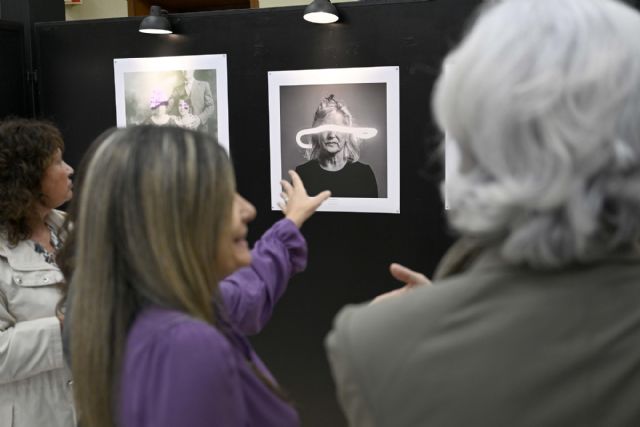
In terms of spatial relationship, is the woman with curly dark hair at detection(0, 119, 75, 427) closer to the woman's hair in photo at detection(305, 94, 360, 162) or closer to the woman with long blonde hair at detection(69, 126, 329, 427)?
the woman with long blonde hair at detection(69, 126, 329, 427)

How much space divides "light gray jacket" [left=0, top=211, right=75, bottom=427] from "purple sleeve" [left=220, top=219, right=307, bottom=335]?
2.59 feet

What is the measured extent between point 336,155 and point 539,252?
2.55 m

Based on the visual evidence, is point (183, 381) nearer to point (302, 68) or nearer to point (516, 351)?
point (516, 351)

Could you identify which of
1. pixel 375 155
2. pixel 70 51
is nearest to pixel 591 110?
pixel 375 155

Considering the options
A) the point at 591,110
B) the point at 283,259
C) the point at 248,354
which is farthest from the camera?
the point at 283,259

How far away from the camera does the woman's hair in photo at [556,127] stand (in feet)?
2.57

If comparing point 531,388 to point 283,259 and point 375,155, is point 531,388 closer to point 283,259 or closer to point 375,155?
point 283,259

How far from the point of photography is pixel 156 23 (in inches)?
129

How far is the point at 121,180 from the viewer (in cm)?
123

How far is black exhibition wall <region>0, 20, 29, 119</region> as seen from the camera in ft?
11.4

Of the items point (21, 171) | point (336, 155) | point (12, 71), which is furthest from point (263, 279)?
point (12, 71)

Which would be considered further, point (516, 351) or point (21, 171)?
point (21, 171)

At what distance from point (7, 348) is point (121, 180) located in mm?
1287

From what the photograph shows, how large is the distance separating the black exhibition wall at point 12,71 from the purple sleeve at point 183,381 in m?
2.87
